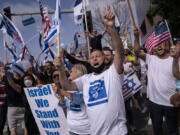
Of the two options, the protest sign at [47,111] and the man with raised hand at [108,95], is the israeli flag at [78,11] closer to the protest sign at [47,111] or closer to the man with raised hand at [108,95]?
the protest sign at [47,111]

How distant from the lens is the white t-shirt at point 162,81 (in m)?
3.86

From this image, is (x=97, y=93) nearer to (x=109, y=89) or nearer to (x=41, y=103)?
(x=109, y=89)

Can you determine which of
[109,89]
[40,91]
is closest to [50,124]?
[40,91]

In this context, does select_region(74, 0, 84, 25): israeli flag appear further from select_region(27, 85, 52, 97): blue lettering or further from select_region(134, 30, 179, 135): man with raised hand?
select_region(134, 30, 179, 135): man with raised hand

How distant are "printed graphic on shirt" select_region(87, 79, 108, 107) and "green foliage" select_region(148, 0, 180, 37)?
34.7 ft

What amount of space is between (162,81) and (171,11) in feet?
34.4

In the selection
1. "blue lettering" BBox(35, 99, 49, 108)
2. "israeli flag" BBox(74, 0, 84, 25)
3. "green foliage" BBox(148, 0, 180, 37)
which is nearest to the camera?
"blue lettering" BBox(35, 99, 49, 108)

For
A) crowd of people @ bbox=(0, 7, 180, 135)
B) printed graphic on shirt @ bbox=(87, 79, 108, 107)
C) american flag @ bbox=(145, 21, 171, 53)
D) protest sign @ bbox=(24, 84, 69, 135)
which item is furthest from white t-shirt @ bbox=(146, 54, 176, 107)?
protest sign @ bbox=(24, 84, 69, 135)

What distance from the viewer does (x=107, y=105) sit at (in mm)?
2877

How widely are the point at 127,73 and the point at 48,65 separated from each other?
2.02m

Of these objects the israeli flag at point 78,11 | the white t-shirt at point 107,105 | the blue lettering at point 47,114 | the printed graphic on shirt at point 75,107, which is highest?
the israeli flag at point 78,11

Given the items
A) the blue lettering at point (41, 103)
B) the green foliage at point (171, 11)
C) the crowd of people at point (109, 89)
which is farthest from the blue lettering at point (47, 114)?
the green foliage at point (171, 11)

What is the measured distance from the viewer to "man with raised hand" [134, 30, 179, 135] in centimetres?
387

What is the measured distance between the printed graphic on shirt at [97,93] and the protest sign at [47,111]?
5.12ft
